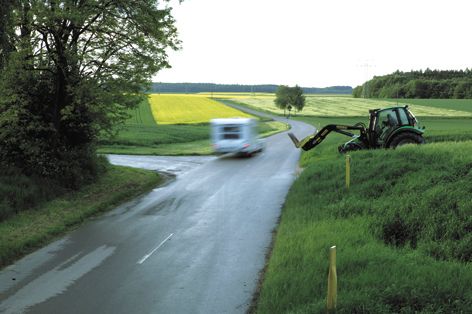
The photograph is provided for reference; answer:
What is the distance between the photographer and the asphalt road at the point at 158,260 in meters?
7.51

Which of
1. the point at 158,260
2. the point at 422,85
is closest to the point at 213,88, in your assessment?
the point at 422,85

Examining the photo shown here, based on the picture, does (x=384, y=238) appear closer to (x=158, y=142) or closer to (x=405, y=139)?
(x=405, y=139)

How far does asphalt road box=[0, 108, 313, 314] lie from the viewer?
24.6 ft

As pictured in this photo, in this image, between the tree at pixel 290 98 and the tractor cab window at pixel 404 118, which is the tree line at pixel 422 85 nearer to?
the tree at pixel 290 98

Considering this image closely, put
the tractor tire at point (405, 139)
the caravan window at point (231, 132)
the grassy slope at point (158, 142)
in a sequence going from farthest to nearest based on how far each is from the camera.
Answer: the grassy slope at point (158, 142) < the caravan window at point (231, 132) < the tractor tire at point (405, 139)

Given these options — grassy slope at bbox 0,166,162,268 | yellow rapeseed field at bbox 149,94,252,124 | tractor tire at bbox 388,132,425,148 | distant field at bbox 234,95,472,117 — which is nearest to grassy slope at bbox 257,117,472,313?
tractor tire at bbox 388,132,425,148

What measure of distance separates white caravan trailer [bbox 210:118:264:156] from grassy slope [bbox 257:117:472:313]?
14174 mm

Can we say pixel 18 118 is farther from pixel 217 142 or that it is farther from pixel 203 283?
pixel 217 142

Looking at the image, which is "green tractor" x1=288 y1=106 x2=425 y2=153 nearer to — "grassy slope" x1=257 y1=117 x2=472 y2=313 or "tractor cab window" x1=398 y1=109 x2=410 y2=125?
"tractor cab window" x1=398 y1=109 x2=410 y2=125

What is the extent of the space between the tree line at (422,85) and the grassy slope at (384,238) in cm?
13363

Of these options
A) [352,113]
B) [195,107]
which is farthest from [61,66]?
[352,113]

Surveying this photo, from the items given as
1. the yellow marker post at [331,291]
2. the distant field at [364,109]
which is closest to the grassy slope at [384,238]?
the yellow marker post at [331,291]

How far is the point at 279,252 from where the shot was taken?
8.91 m

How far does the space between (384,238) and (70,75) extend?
517 inches
